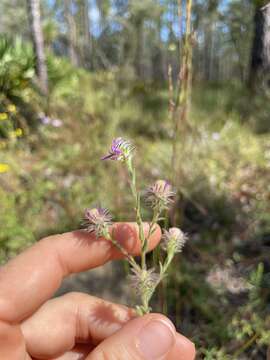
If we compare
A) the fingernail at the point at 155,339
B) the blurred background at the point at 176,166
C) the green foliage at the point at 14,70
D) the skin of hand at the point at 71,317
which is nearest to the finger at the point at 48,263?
the skin of hand at the point at 71,317

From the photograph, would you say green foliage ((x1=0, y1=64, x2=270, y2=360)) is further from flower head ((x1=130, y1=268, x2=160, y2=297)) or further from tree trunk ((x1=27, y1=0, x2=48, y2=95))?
flower head ((x1=130, y1=268, x2=160, y2=297))

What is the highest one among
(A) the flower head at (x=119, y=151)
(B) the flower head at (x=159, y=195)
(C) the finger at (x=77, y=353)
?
(A) the flower head at (x=119, y=151)

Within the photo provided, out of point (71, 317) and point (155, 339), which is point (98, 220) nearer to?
point (155, 339)

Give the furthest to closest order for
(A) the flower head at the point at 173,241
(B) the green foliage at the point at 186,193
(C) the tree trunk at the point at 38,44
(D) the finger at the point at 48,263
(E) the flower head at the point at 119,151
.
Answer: (C) the tree trunk at the point at 38,44 < (B) the green foliage at the point at 186,193 < (D) the finger at the point at 48,263 < (A) the flower head at the point at 173,241 < (E) the flower head at the point at 119,151

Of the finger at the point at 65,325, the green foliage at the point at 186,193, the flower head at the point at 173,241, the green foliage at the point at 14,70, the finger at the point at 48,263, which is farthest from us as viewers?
the green foliage at the point at 14,70

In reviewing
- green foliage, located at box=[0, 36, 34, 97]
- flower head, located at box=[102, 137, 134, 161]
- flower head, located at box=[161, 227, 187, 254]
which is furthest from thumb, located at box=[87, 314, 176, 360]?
green foliage, located at box=[0, 36, 34, 97]

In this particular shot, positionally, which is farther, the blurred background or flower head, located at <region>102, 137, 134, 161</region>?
the blurred background

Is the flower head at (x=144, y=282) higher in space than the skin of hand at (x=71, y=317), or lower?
higher

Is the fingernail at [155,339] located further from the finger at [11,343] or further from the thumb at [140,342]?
the finger at [11,343]
